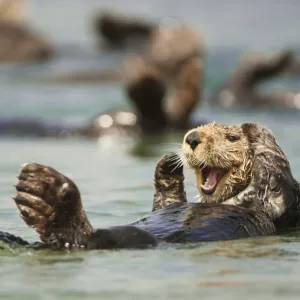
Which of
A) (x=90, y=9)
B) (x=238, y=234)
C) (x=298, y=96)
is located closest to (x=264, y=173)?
(x=238, y=234)

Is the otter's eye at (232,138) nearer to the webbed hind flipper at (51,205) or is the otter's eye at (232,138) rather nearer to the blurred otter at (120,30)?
the webbed hind flipper at (51,205)

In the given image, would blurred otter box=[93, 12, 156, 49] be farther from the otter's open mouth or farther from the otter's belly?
the otter's belly

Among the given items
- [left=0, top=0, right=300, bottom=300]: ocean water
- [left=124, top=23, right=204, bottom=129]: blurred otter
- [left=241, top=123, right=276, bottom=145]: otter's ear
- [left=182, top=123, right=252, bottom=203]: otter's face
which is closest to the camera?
[left=0, top=0, right=300, bottom=300]: ocean water

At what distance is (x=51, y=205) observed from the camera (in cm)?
525

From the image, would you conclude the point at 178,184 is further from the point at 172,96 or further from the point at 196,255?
the point at 172,96

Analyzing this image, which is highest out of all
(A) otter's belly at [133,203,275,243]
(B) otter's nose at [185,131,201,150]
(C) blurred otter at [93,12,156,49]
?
(C) blurred otter at [93,12,156,49]

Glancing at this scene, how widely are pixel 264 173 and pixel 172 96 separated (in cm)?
663

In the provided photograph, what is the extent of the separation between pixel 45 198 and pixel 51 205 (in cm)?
5

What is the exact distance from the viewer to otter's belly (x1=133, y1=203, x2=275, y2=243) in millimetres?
5734

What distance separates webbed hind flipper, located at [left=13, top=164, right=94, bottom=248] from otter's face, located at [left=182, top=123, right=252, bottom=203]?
129 cm

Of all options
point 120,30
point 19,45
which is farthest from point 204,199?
point 120,30

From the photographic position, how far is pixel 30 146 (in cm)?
1234

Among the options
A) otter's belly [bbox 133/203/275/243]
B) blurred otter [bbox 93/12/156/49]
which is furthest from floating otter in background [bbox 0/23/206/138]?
blurred otter [bbox 93/12/156/49]

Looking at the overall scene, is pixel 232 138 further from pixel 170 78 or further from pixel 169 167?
pixel 170 78
